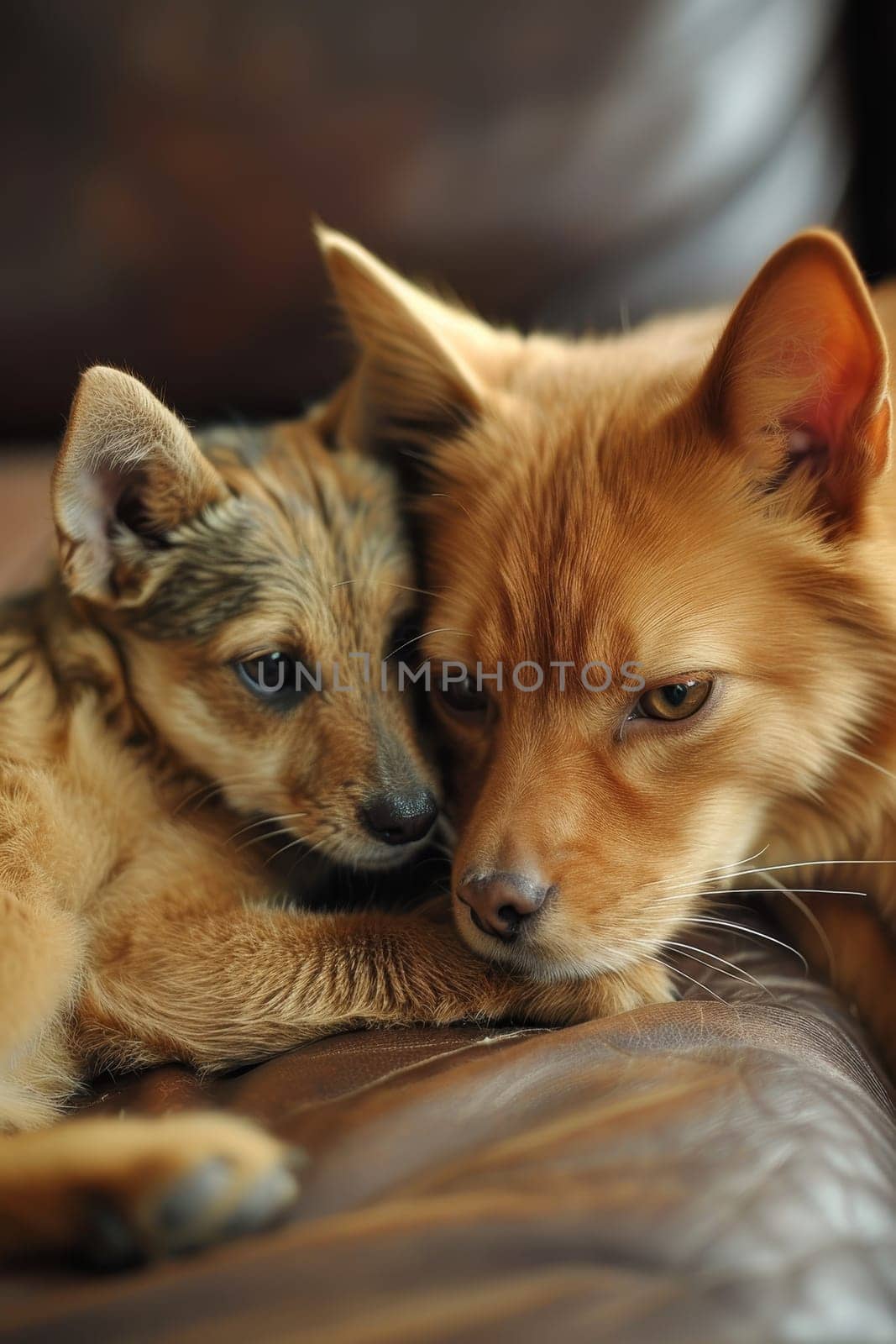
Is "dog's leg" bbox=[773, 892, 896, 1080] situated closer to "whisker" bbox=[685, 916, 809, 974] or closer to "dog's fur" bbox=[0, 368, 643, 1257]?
"whisker" bbox=[685, 916, 809, 974]

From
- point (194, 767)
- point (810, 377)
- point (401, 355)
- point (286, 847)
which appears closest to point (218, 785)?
point (194, 767)

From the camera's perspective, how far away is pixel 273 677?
1757 mm

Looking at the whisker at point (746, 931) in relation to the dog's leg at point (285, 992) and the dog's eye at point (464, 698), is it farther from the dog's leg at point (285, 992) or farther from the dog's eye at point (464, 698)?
the dog's eye at point (464, 698)

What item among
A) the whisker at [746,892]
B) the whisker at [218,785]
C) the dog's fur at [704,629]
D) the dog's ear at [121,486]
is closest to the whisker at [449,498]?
the dog's fur at [704,629]

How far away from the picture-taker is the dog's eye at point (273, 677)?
1744mm

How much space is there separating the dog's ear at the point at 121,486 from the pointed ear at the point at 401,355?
0.36m

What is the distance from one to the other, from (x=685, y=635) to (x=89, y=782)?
3.23 ft

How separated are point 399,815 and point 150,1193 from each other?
763 millimetres

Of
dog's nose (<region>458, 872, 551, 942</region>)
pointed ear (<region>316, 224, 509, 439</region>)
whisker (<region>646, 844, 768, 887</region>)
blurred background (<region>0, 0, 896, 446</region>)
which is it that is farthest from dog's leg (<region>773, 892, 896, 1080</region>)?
blurred background (<region>0, 0, 896, 446</region>)

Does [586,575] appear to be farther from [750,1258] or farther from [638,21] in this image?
[638,21]

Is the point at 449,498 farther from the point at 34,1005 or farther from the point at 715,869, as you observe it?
the point at 34,1005

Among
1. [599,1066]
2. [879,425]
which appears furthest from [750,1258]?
[879,425]

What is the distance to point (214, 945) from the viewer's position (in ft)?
4.92

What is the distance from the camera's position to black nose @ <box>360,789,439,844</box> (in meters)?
1.62
